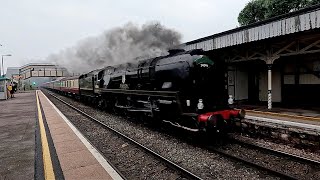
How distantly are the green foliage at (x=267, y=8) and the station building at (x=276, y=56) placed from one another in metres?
18.3

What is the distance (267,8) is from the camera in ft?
106

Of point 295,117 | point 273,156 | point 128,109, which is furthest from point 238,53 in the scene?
point 273,156

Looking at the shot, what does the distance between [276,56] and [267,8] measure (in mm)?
23263

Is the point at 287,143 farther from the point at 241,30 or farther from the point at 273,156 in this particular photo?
the point at 241,30

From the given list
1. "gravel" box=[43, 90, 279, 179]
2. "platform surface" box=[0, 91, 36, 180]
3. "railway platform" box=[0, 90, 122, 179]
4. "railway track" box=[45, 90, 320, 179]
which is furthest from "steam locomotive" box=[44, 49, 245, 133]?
"platform surface" box=[0, 91, 36, 180]

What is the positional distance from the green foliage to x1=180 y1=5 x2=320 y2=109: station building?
A: 60.1 ft

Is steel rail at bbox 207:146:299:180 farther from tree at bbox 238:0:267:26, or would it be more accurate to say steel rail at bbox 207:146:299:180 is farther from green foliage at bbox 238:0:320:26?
tree at bbox 238:0:267:26

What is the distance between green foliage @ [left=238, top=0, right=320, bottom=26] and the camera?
30.6 meters

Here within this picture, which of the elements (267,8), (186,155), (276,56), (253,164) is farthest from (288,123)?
(267,8)

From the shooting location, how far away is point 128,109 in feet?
40.9

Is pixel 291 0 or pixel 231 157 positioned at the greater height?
pixel 291 0

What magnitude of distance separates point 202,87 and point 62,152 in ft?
14.3

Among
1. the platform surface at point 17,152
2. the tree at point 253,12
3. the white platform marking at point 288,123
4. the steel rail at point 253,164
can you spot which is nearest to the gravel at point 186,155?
the steel rail at point 253,164

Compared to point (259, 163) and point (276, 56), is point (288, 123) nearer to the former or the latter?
point (259, 163)
